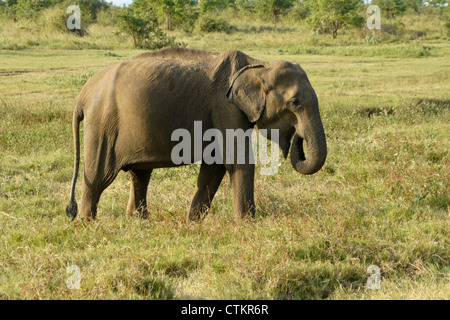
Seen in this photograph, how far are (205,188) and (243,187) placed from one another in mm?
563

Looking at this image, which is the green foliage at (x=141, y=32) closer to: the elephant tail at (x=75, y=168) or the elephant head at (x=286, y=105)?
the elephant tail at (x=75, y=168)

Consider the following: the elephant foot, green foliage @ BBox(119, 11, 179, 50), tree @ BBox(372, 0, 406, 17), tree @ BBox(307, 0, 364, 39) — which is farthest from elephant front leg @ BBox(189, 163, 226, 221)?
tree @ BBox(372, 0, 406, 17)

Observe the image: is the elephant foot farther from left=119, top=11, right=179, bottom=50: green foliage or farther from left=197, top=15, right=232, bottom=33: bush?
left=197, top=15, right=232, bottom=33: bush

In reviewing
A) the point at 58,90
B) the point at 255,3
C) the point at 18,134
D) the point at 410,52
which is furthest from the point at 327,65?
the point at 255,3

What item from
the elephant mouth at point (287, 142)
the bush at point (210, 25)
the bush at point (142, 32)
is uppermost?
the bush at point (210, 25)

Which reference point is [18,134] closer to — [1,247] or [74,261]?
[1,247]

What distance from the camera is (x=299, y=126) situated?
5.57 m

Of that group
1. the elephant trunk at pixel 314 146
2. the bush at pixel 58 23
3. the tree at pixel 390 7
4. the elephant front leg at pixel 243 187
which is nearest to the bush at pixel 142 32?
the bush at pixel 58 23

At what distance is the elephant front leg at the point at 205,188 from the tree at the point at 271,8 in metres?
44.5

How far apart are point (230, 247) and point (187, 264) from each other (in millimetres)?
451

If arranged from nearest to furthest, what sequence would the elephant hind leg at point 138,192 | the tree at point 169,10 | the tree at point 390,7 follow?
the elephant hind leg at point 138,192 < the tree at point 169,10 < the tree at point 390,7

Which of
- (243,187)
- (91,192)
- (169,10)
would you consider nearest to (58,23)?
(169,10)

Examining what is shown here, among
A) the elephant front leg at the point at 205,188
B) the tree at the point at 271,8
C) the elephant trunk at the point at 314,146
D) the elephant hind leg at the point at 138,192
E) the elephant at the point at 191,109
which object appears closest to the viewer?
the elephant trunk at the point at 314,146

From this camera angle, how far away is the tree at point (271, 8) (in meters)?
48.8
